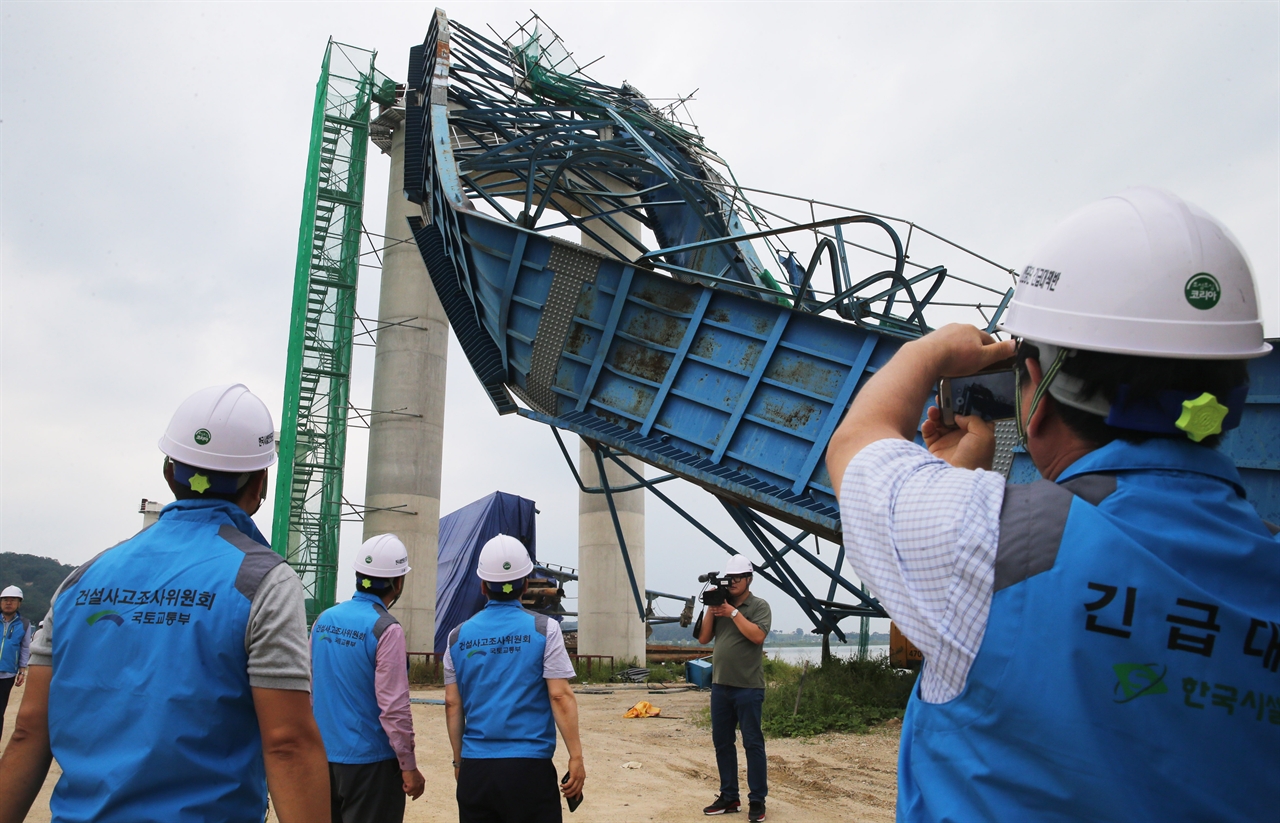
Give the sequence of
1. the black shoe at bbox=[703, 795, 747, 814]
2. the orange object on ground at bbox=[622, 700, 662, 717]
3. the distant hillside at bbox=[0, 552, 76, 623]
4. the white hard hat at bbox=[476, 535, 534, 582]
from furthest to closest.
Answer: the distant hillside at bbox=[0, 552, 76, 623] < the orange object on ground at bbox=[622, 700, 662, 717] < the black shoe at bbox=[703, 795, 747, 814] < the white hard hat at bbox=[476, 535, 534, 582]

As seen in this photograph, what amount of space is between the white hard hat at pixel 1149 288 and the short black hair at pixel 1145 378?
19 mm

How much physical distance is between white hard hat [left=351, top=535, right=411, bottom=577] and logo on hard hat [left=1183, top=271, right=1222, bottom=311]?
4.83 meters

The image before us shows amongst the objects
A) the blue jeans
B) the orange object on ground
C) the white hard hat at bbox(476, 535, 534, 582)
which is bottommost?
the orange object on ground

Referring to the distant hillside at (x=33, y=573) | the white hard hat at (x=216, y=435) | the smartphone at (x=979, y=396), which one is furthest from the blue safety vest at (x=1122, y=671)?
the distant hillside at (x=33, y=573)

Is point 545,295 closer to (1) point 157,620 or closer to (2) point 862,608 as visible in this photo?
(2) point 862,608

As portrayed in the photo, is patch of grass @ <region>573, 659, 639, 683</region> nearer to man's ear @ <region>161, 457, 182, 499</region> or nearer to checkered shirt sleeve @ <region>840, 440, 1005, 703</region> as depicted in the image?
man's ear @ <region>161, 457, 182, 499</region>

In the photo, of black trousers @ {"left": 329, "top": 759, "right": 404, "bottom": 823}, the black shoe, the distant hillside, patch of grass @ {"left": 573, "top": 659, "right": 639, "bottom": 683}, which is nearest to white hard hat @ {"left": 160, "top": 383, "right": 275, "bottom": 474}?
black trousers @ {"left": 329, "top": 759, "right": 404, "bottom": 823}

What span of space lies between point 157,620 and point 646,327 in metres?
5.87

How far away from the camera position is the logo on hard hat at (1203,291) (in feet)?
4.19

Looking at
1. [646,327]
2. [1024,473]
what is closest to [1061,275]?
[1024,473]

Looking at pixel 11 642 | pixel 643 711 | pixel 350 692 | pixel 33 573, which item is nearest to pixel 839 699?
pixel 643 711

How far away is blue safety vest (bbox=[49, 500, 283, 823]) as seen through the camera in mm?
2225

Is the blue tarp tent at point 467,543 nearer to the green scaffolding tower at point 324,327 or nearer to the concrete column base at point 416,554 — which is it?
the concrete column base at point 416,554

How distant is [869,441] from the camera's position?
133 cm
